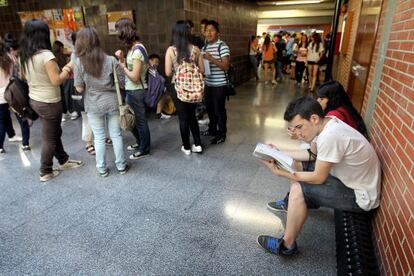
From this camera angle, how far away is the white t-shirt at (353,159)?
1373 mm

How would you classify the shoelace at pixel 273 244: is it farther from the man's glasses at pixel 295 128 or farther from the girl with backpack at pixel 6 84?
the girl with backpack at pixel 6 84

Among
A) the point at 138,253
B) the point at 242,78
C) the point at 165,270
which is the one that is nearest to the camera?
the point at 165,270

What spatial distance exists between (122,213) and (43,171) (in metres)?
1.09

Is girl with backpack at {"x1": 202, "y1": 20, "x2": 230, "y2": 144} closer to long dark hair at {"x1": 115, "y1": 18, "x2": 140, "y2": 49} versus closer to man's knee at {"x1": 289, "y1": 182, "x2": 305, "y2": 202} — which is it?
long dark hair at {"x1": 115, "y1": 18, "x2": 140, "y2": 49}

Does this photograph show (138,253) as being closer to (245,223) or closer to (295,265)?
(245,223)

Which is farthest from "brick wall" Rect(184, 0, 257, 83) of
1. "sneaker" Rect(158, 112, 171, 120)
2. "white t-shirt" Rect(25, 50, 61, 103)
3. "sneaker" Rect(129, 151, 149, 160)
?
"white t-shirt" Rect(25, 50, 61, 103)

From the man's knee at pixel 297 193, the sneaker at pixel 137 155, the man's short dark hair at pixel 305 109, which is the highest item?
the man's short dark hair at pixel 305 109

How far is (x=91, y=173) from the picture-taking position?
8.87ft

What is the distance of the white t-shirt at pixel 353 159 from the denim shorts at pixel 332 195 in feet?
0.11

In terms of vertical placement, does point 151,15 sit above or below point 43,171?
above

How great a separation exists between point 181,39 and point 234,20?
478 cm

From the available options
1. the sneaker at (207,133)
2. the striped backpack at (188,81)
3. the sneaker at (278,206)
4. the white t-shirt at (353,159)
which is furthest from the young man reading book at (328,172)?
the sneaker at (207,133)

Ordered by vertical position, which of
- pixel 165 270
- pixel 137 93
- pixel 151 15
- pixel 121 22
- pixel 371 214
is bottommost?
pixel 165 270

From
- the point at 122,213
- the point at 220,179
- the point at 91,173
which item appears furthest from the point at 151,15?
the point at 122,213
